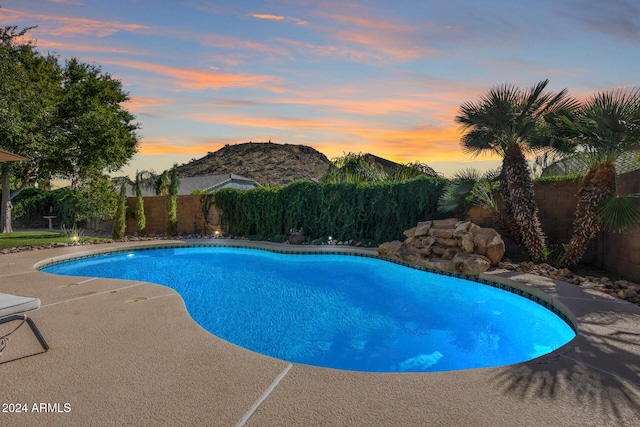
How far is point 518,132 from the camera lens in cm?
788

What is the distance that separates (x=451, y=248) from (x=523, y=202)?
2009 mm

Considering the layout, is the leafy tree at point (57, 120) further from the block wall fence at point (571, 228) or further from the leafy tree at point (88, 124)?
the block wall fence at point (571, 228)

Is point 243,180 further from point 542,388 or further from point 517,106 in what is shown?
point 542,388

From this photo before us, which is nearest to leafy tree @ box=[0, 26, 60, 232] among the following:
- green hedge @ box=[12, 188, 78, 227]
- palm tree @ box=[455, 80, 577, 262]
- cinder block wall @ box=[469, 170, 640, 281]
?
green hedge @ box=[12, 188, 78, 227]

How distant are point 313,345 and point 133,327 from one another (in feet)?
7.35

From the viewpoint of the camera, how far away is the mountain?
6219 cm

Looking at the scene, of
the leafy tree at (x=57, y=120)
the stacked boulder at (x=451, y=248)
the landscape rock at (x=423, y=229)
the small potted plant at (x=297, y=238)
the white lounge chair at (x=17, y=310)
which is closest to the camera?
the white lounge chair at (x=17, y=310)

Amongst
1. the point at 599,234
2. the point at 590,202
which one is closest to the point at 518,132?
the point at 590,202

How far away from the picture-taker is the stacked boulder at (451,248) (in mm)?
8008

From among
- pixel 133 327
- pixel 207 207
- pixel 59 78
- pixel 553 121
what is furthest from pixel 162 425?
pixel 59 78

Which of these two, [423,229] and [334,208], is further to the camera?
[334,208]

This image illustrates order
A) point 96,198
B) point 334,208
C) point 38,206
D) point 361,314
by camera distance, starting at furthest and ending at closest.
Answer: point 38,206
point 96,198
point 334,208
point 361,314

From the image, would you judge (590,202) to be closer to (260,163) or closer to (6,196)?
(6,196)

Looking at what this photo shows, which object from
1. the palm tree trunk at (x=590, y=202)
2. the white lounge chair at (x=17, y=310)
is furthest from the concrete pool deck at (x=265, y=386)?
the palm tree trunk at (x=590, y=202)
